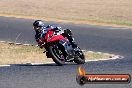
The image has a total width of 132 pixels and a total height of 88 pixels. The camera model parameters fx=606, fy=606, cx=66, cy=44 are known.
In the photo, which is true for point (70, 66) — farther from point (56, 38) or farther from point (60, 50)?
point (56, 38)

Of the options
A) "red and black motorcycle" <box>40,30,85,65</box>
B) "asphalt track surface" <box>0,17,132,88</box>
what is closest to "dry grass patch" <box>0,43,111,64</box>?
"asphalt track surface" <box>0,17,132,88</box>

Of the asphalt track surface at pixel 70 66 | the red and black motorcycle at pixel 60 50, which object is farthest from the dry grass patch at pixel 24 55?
the red and black motorcycle at pixel 60 50

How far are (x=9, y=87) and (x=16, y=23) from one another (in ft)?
67.2

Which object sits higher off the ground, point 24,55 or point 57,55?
point 57,55

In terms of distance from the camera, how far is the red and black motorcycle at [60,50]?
1644 centimetres

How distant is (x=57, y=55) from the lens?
1647cm

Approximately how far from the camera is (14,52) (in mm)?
19781

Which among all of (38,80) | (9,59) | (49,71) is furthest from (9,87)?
(9,59)

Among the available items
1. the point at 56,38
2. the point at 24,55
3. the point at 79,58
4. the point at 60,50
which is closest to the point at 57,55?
the point at 60,50

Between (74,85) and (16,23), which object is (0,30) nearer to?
(16,23)

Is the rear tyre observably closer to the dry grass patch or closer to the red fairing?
the red fairing

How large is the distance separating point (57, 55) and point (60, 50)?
11.6 inches

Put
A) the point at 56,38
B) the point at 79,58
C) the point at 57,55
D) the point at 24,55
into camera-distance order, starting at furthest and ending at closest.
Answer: the point at 24,55 → the point at 79,58 → the point at 56,38 → the point at 57,55

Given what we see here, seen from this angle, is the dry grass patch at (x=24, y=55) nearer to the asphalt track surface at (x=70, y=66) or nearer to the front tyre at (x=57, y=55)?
the asphalt track surface at (x=70, y=66)
